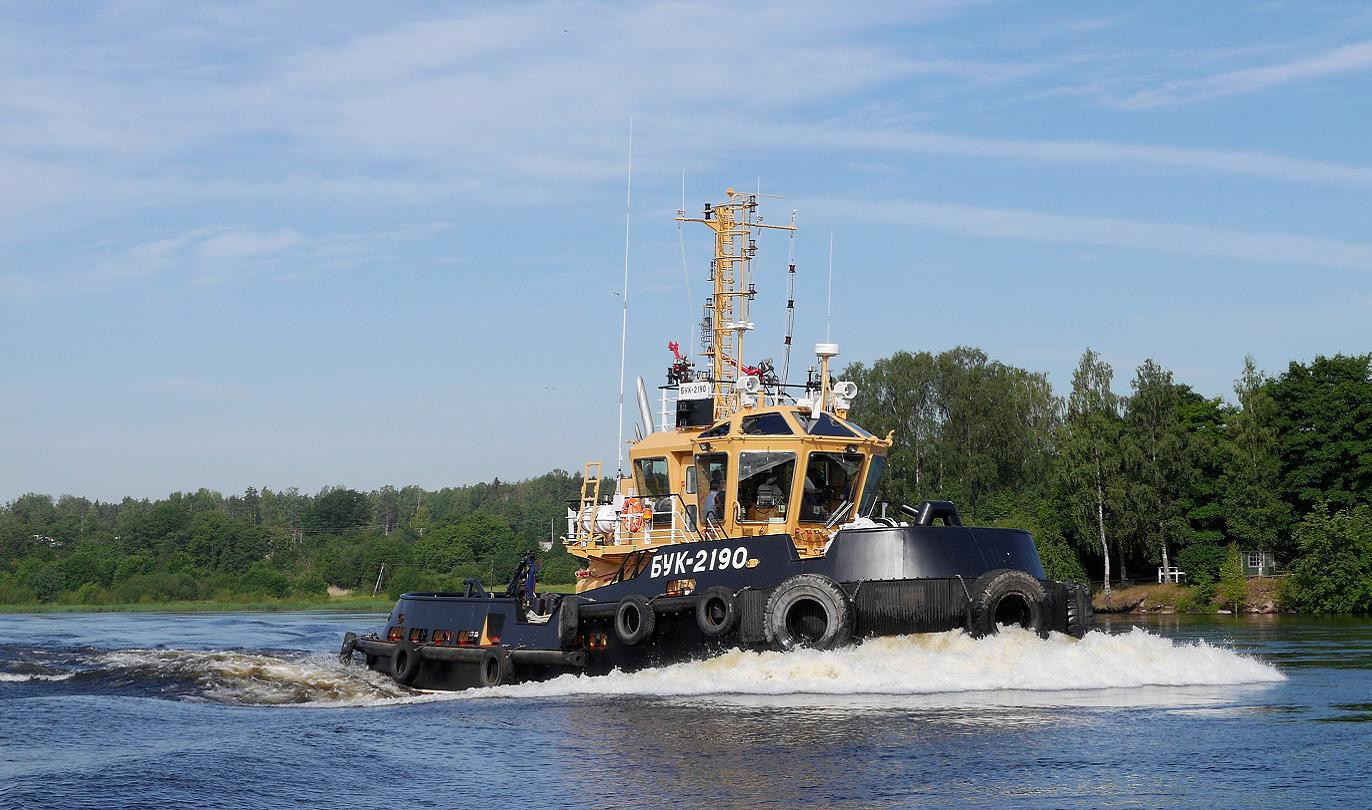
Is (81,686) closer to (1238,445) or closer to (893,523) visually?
(893,523)

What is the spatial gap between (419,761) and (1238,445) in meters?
47.9

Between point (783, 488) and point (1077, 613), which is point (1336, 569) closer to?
point (1077, 613)

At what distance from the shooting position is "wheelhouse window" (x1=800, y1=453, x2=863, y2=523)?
67.7ft

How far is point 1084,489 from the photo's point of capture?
56781 millimetres

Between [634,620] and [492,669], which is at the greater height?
[634,620]

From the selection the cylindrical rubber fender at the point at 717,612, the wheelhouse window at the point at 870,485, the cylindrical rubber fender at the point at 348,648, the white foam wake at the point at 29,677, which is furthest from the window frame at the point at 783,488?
the white foam wake at the point at 29,677

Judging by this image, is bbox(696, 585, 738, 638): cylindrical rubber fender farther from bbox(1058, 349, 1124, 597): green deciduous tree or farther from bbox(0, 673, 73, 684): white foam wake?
bbox(1058, 349, 1124, 597): green deciduous tree

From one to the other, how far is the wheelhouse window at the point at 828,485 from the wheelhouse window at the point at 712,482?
1180 millimetres

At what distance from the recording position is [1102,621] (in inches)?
1946

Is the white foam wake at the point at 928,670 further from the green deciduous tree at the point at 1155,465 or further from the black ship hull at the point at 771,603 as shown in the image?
the green deciduous tree at the point at 1155,465

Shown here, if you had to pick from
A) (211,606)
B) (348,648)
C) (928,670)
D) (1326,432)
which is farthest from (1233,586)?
(211,606)

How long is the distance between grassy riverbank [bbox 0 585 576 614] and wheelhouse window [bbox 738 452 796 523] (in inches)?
1697

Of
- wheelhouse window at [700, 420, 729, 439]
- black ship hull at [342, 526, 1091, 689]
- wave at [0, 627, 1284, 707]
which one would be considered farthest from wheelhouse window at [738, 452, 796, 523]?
wave at [0, 627, 1284, 707]

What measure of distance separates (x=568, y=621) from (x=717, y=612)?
100 inches
